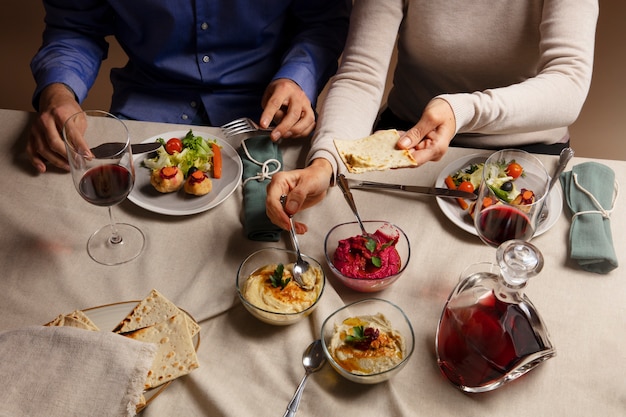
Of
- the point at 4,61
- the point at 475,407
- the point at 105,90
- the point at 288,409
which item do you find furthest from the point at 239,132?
the point at 4,61

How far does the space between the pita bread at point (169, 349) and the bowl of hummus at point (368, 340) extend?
0.85 feet

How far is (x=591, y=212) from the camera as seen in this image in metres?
1.31

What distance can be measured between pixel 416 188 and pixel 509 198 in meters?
0.29

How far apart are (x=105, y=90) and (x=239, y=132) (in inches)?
77.5

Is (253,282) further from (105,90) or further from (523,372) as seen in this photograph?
(105,90)

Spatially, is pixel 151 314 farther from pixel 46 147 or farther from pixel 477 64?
pixel 477 64

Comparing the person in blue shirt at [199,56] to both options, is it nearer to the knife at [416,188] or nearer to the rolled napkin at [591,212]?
the knife at [416,188]

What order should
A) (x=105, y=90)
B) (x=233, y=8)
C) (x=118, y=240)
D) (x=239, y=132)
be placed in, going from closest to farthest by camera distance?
(x=118, y=240) < (x=239, y=132) < (x=233, y=8) < (x=105, y=90)

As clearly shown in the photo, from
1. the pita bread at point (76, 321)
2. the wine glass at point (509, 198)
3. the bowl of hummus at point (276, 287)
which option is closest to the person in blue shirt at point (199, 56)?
the bowl of hummus at point (276, 287)

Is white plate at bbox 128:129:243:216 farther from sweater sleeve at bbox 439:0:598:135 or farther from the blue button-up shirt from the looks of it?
sweater sleeve at bbox 439:0:598:135

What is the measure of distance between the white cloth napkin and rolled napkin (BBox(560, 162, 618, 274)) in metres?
0.93

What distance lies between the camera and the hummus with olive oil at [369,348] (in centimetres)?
101

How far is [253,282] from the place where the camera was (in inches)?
45.6

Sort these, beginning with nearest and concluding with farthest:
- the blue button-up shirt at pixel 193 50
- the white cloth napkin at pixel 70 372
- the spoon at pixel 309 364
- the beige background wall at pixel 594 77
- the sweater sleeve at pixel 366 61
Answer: the white cloth napkin at pixel 70 372
the spoon at pixel 309 364
the sweater sleeve at pixel 366 61
the blue button-up shirt at pixel 193 50
the beige background wall at pixel 594 77
